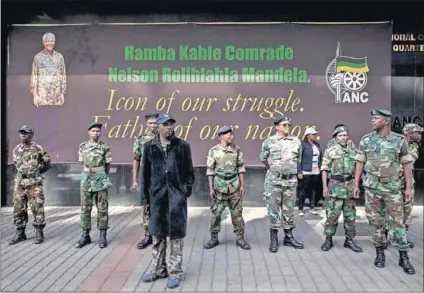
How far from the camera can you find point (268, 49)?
10.1 meters

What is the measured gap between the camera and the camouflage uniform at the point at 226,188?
6906mm

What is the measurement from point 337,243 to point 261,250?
4.28 feet

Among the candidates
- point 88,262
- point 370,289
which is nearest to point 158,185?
point 88,262

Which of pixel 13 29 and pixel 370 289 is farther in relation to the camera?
pixel 13 29

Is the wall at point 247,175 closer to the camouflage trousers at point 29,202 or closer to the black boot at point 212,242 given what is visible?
the camouflage trousers at point 29,202

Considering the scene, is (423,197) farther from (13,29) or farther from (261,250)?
(13,29)

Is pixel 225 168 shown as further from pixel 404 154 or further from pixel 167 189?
pixel 404 154

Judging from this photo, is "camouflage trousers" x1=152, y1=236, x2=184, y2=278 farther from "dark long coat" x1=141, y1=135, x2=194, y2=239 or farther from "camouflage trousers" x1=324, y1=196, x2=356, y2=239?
"camouflage trousers" x1=324, y1=196, x2=356, y2=239

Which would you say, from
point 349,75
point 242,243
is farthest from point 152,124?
point 349,75

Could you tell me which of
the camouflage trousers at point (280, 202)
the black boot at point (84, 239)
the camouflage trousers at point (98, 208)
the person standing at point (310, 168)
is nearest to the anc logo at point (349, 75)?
A: the person standing at point (310, 168)

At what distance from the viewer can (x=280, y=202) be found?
6.93m

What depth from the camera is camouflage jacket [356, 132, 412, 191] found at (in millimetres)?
5812

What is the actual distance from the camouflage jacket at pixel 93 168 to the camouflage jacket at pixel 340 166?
3.48 m

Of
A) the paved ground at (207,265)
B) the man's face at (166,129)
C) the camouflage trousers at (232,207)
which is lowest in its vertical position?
the paved ground at (207,265)
